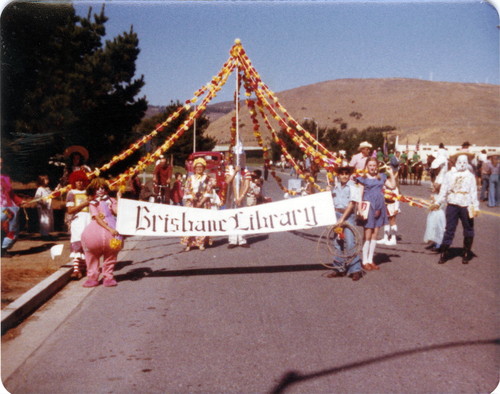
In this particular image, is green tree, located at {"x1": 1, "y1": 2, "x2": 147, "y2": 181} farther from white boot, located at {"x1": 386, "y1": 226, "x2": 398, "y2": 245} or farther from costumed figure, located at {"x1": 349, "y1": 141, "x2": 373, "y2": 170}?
white boot, located at {"x1": 386, "y1": 226, "x2": 398, "y2": 245}

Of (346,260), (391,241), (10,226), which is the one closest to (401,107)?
(391,241)

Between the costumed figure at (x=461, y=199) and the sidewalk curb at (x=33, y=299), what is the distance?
20.6ft

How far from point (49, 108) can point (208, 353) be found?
8.70m

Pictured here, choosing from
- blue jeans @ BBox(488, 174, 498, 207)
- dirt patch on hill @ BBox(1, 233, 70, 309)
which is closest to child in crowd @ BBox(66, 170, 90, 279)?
dirt patch on hill @ BBox(1, 233, 70, 309)

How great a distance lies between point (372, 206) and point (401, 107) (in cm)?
13710

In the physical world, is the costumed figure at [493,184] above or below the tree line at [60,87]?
below

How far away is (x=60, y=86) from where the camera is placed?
516 inches

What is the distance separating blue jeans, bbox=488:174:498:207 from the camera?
75.2 feet

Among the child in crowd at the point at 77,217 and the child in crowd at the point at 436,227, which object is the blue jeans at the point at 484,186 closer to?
the child in crowd at the point at 436,227

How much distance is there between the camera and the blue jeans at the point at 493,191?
22.9 m

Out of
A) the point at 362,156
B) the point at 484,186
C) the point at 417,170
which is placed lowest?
the point at 484,186

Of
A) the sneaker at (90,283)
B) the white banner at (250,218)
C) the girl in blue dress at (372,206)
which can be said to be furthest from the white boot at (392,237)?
the sneaker at (90,283)

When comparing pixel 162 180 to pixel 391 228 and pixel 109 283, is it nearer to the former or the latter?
pixel 391 228

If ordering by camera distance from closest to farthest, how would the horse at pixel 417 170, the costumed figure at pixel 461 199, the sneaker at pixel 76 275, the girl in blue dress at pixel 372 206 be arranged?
the sneaker at pixel 76 275 → the girl in blue dress at pixel 372 206 → the costumed figure at pixel 461 199 → the horse at pixel 417 170
